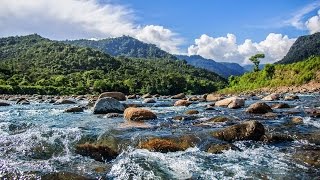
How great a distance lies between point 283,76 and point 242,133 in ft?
315

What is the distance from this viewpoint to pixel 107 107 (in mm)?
29922

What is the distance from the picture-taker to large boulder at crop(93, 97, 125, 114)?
97.3 ft

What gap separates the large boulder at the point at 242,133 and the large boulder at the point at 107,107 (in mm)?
13406

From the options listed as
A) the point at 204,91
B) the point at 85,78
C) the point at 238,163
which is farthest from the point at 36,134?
the point at 204,91

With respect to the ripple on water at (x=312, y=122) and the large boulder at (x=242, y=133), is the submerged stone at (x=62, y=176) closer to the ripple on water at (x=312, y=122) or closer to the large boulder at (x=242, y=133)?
the large boulder at (x=242, y=133)

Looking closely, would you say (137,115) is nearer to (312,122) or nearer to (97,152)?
(97,152)

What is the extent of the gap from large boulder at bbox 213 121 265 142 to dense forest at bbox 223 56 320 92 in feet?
268

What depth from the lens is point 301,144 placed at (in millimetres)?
16422

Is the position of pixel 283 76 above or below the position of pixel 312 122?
above

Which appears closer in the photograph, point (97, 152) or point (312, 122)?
point (97, 152)

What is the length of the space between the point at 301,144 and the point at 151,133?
22.0ft

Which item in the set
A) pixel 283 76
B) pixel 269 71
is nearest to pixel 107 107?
pixel 283 76

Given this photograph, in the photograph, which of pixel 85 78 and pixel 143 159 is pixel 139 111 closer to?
pixel 143 159

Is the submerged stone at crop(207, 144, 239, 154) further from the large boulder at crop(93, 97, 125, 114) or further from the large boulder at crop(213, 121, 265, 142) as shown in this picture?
the large boulder at crop(93, 97, 125, 114)
